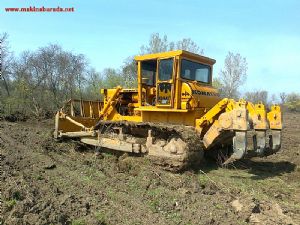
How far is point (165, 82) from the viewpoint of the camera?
9547 millimetres

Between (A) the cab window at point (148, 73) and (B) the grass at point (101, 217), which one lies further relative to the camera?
(A) the cab window at point (148, 73)

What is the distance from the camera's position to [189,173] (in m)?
8.48

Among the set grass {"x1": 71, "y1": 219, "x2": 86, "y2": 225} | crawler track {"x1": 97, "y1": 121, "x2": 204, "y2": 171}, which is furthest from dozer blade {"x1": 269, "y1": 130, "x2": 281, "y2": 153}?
grass {"x1": 71, "y1": 219, "x2": 86, "y2": 225}

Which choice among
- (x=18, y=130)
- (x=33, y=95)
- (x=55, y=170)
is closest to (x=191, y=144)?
(x=55, y=170)

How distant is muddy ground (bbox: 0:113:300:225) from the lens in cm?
568

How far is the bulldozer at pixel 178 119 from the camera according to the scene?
8.50m

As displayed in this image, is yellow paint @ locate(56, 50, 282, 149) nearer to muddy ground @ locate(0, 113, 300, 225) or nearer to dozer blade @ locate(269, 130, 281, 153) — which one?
dozer blade @ locate(269, 130, 281, 153)

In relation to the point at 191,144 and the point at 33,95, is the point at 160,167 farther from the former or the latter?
the point at 33,95

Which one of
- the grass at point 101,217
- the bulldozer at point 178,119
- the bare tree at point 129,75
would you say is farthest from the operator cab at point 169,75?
the bare tree at point 129,75

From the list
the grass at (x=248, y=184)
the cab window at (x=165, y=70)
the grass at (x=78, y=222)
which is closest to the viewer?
the grass at (x=78, y=222)

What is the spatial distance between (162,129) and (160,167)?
92 cm

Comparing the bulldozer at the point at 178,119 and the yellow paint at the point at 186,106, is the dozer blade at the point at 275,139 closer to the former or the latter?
the bulldozer at the point at 178,119

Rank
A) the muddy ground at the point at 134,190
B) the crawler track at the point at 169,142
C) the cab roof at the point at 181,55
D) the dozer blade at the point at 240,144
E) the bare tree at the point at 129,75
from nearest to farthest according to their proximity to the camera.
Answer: the muddy ground at the point at 134,190 → the dozer blade at the point at 240,144 → the crawler track at the point at 169,142 → the cab roof at the point at 181,55 → the bare tree at the point at 129,75

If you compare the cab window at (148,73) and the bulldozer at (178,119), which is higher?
the cab window at (148,73)
